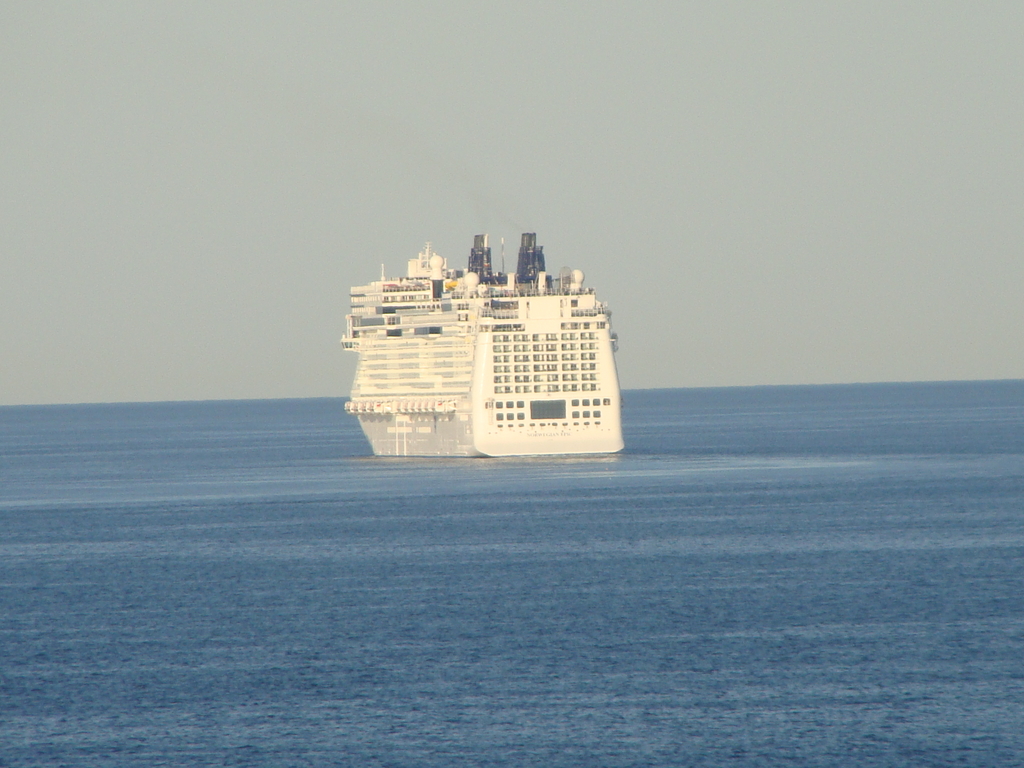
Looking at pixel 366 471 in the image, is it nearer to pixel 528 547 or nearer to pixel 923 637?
pixel 528 547

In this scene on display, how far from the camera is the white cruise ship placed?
100062 mm

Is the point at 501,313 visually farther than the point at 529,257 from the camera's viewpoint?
No

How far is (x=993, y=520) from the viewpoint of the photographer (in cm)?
7212

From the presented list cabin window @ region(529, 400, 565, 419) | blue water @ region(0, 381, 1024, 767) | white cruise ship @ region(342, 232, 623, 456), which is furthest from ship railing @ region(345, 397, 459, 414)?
blue water @ region(0, 381, 1024, 767)

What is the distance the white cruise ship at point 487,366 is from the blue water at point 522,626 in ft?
27.1

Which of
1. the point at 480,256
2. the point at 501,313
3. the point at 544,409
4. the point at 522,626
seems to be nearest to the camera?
the point at 522,626

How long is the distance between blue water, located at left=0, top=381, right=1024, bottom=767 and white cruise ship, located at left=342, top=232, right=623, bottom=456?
325 inches

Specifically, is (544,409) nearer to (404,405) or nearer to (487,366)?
(487,366)

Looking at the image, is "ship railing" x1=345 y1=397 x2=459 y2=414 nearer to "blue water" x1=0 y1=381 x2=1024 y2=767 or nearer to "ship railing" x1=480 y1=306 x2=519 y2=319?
"ship railing" x1=480 y1=306 x2=519 y2=319

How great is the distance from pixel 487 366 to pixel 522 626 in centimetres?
5317

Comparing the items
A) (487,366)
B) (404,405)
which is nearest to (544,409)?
(487,366)

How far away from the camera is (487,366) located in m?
100

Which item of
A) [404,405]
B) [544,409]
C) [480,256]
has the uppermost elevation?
[480,256]

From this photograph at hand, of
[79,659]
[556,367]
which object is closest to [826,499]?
[556,367]
